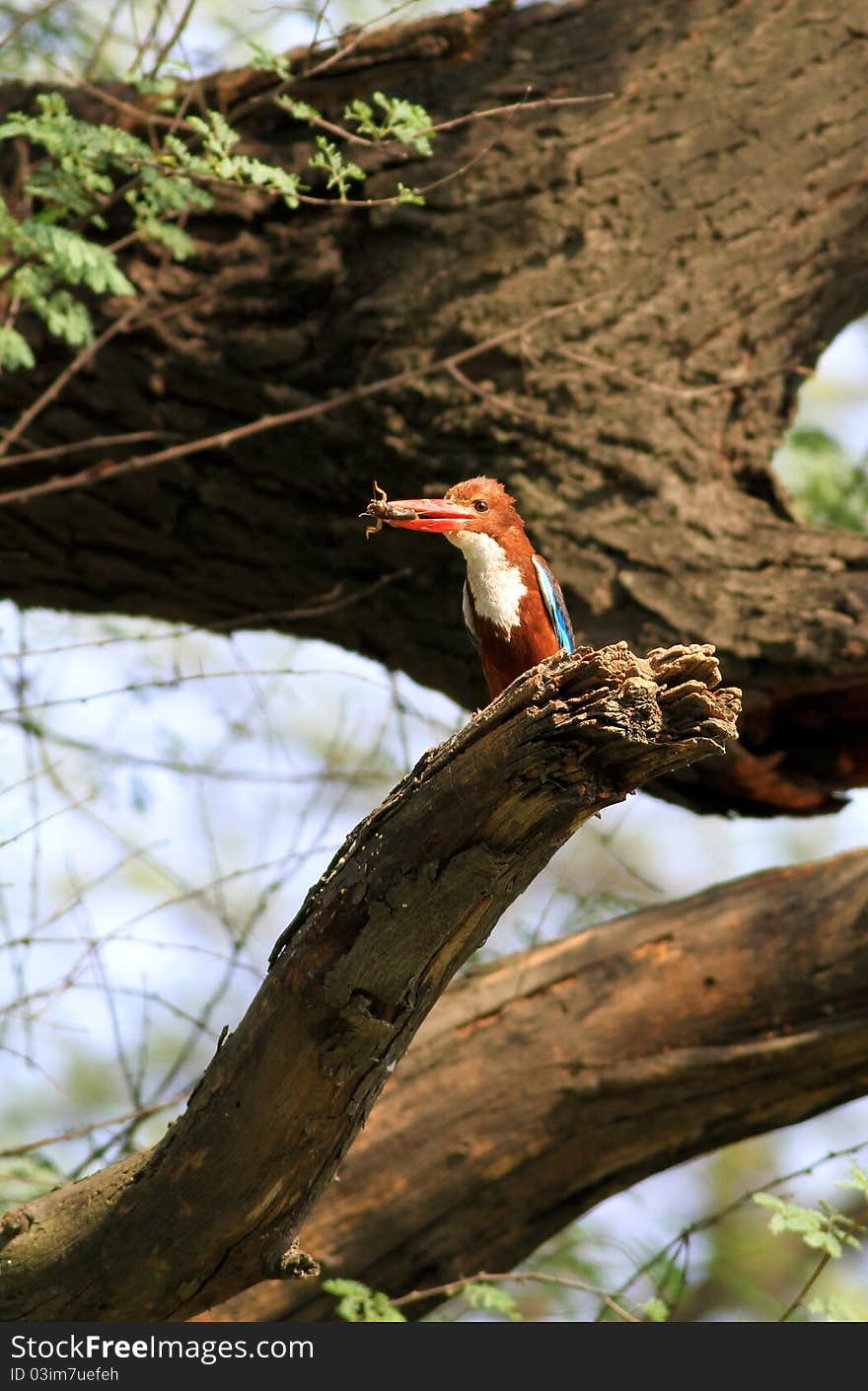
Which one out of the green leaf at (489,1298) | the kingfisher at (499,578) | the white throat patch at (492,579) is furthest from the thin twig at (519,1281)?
the white throat patch at (492,579)

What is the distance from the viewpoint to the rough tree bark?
4.88m

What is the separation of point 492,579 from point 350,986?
165cm

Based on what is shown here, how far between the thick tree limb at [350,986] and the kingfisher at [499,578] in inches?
54.0

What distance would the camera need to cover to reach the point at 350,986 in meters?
2.68

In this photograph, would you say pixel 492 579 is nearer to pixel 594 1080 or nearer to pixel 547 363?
pixel 547 363

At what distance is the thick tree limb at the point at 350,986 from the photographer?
93.5 inches

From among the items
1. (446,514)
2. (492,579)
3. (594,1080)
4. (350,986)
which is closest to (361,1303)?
(594,1080)

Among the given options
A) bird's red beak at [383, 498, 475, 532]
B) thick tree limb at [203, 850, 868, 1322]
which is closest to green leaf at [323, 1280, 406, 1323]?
thick tree limb at [203, 850, 868, 1322]

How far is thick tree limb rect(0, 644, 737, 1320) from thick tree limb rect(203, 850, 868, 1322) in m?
1.55

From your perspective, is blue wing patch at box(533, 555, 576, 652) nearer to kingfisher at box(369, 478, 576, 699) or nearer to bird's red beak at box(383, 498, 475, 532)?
kingfisher at box(369, 478, 576, 699)

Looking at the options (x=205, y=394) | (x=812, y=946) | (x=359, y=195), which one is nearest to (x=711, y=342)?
(x=359, y=195)

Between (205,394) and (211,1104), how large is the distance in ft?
9.73

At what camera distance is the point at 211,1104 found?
2.85 metres

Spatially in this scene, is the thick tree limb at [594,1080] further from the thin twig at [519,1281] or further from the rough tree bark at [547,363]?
the rough tree bark at [547,363]
